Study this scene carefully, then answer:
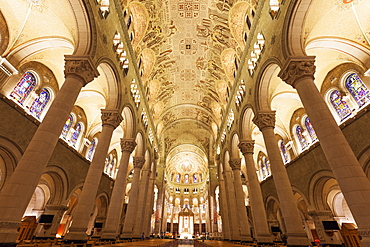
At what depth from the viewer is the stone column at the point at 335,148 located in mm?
4805

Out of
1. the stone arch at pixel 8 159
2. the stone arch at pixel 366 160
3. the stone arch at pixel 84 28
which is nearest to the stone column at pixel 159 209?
the stone arch at pixel 8 159

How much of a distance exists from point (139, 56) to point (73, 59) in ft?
25.1

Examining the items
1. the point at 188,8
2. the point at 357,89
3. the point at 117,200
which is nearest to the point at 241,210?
the point at 117,200

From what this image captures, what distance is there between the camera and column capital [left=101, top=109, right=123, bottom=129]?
34.5 ft

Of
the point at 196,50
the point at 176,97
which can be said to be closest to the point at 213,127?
the point at 176,97

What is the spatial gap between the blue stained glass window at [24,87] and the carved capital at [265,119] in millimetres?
Result: 13360

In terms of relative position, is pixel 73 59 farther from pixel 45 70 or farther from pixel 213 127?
pixel 213 127

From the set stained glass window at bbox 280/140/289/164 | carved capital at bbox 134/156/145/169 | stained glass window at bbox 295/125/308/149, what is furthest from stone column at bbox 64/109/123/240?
stained glass window at bbox 280/140/289/164

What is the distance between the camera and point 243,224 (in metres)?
14.1

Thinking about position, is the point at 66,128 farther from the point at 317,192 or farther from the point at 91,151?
the point at 317,192

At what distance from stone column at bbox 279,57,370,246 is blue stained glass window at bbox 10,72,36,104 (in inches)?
540

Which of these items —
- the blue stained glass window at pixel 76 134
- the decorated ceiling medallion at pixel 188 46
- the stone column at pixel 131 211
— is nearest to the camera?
the stone column at pixel 131 211

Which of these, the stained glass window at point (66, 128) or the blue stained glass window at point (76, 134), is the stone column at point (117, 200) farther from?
the blue stained glass window at point (76, 134)

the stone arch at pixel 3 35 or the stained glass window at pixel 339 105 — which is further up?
the stone arch at pixel 3 35
